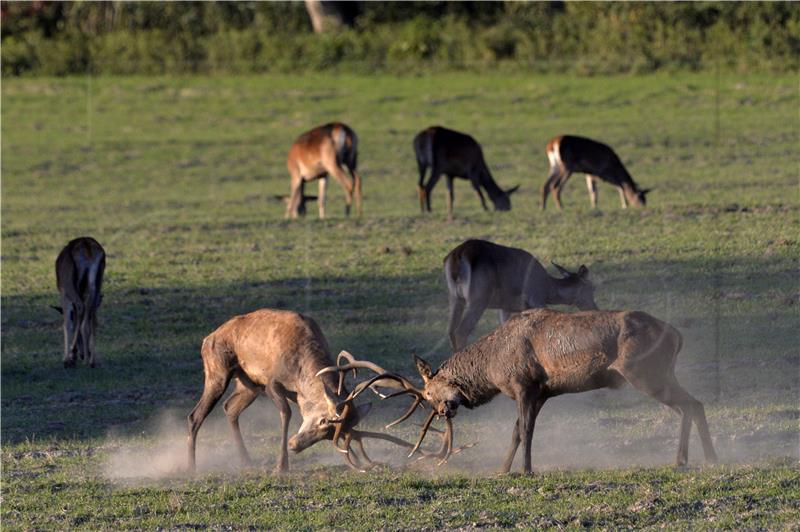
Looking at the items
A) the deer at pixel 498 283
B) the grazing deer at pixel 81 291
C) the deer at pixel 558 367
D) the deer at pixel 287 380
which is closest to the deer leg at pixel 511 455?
the deer at pixel 558 367

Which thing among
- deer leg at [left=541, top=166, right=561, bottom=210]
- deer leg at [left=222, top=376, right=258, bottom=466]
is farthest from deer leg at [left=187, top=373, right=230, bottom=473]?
deer leg at [left=541, top=166, right=561, bottom=210]

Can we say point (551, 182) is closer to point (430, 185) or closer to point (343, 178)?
point (430, 185)

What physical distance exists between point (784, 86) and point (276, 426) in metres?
22.2

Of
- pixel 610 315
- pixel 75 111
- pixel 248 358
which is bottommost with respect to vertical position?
pixel 75 111

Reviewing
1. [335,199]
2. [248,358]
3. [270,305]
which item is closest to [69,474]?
[248,358]

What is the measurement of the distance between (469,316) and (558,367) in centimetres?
400

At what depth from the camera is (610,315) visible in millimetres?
8859

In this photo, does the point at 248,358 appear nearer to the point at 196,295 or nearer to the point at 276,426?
the point at 276,426

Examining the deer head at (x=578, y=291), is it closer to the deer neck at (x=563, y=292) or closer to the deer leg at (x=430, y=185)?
the deer neck at (x=563, y=292)

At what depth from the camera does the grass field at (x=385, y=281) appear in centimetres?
859

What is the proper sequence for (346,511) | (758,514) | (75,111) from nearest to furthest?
1. (758,514)
2. (346,511)
3. (75,111)

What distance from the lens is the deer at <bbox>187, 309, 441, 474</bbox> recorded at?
912 cm

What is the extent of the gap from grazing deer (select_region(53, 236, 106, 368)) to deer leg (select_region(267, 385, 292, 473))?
459cm

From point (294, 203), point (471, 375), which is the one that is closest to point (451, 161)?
point (294, 203)
